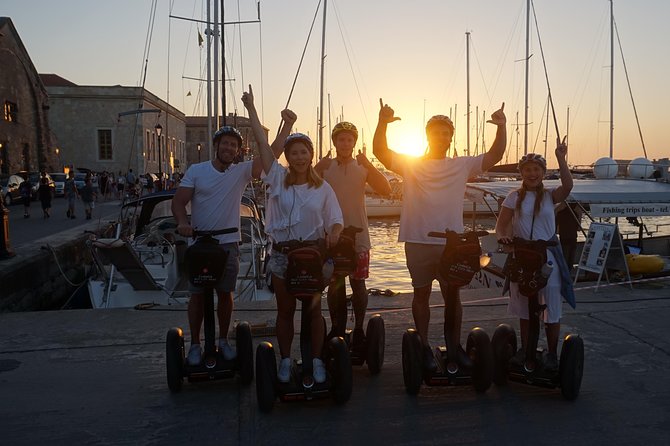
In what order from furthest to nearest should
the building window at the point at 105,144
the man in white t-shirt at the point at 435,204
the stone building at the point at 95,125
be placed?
the building window at the point at 105,144, the stone building at the point at 95,125, the man in white t-shirt at the point at 435,204

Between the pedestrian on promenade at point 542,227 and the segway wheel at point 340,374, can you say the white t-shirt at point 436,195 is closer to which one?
the pedestrian on promenade at point 542,227

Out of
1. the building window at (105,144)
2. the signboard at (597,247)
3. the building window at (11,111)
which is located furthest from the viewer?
the building window at (105,144)

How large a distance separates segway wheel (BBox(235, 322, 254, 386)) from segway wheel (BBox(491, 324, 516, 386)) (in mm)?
1785

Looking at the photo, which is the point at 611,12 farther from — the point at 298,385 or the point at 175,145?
the point at 175,145

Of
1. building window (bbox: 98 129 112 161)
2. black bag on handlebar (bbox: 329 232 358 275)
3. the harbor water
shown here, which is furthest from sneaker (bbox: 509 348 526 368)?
building window (bbox: 98 129 112 161)

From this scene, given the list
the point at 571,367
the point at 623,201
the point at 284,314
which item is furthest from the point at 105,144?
the point at 571,367

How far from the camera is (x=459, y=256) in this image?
4.08 meters

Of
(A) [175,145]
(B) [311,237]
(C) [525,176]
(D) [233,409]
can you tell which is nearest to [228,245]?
(B) [311,237]

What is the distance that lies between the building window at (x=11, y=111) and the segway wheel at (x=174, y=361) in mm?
39862

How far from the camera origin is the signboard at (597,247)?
8586 millimetres

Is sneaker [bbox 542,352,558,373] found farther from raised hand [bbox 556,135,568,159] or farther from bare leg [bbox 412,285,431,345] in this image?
raised hand [bbox 556,135,568,159]

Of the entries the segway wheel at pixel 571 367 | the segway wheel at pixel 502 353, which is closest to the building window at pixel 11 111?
the segway wheel at pixel 502 353

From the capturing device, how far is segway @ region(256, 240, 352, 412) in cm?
385

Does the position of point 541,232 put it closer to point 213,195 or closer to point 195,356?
point 213,195
